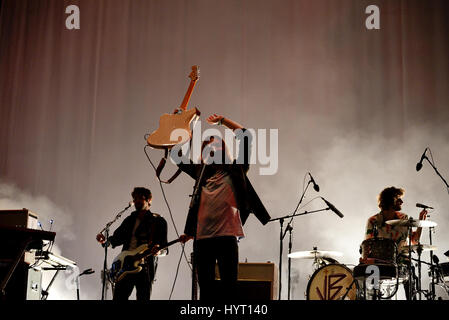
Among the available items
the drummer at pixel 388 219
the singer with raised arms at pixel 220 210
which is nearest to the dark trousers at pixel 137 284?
the singer with raised arms at pixel 220 210

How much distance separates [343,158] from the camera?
23.3 ft

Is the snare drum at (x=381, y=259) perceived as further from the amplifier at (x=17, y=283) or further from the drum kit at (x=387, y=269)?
the amplifier at (x=17, y=283)

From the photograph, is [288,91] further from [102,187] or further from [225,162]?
[225,162]

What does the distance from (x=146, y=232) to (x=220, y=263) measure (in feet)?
5.20

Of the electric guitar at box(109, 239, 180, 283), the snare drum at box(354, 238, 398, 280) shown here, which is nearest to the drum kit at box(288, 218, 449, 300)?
the snare drum at box(354, 238, 398, 280)

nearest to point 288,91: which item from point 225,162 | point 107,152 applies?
point 107,152

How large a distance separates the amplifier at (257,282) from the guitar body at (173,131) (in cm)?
126

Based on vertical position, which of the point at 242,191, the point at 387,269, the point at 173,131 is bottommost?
the point at 387,269

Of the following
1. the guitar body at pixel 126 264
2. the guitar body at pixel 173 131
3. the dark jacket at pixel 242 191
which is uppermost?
the guitar body at pixel 173 131

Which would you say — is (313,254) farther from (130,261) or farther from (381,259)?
(130,261)

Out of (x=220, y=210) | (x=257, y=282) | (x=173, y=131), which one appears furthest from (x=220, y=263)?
(x=257, y=282)

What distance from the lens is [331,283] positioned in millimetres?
6086

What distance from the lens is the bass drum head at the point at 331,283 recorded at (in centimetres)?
601
